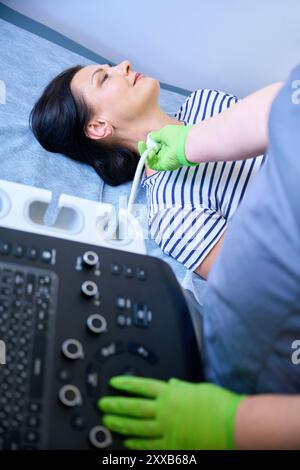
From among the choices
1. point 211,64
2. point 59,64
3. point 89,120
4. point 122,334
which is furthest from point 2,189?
point 211,64

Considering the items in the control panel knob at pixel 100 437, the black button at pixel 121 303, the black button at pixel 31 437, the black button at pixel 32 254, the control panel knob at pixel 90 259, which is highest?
the control panel knob at pixel 90 259

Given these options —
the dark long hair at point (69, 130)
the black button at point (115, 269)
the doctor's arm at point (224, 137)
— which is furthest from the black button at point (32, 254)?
the dark long hair at point (69, 130)

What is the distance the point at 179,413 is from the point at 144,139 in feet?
3.09

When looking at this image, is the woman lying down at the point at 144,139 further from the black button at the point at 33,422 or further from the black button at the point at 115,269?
the black button at the point at 33,422

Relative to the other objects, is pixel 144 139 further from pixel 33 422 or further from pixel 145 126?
pixel 33 422

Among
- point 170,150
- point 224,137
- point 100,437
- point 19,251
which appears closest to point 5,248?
point 19,251

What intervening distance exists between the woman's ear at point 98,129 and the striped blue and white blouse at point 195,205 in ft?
0.80

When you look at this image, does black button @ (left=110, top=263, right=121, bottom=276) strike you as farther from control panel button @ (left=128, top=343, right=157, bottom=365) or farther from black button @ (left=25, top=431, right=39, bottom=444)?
black button @ (left=25, top=431, right=39, bottom=444)

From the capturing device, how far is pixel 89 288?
563 millimetres

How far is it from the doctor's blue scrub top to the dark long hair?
807mm

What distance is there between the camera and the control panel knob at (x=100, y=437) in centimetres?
46

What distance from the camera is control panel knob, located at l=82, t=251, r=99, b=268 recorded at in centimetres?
58

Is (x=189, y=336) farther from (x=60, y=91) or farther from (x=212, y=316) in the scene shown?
(x=60, y=91)
